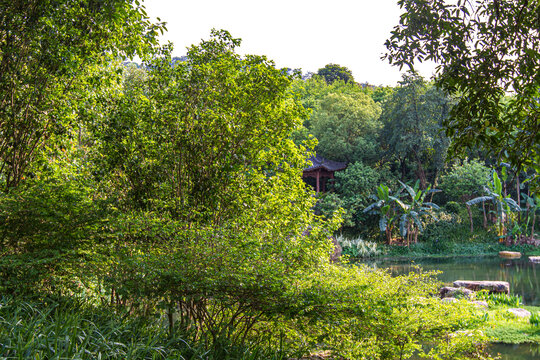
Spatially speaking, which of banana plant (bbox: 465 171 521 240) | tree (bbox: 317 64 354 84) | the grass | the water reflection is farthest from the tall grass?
tree (bbox: 317 64 354 84)

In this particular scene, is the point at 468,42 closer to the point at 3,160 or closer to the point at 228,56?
the point at 228,56

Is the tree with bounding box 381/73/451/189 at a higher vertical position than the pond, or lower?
higher

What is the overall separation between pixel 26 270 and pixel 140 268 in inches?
42.7

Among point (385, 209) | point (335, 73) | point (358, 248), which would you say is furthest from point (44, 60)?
point (335, 73)

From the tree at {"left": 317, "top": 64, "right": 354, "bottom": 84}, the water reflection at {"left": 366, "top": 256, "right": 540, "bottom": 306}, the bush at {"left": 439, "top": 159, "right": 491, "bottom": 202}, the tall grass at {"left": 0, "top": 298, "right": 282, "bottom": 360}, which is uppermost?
the tree at {"left": 317, "top": 64, "right": 354, "bottom": 84}

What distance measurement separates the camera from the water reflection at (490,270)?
12.3 metres

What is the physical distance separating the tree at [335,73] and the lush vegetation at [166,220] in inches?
1685

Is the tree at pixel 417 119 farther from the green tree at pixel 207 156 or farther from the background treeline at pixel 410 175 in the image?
the green tree at pixel 207 156

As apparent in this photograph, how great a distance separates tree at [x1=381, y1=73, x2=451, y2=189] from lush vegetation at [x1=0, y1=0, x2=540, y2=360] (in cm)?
1785

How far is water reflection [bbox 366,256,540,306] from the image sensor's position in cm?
1227

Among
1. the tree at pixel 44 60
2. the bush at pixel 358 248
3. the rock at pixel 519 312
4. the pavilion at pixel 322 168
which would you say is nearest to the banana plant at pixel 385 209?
the bush at pixel 358 248

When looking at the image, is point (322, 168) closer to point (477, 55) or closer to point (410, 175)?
point (410, 175)

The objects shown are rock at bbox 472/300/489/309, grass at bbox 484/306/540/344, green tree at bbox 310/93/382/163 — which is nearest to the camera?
grass at bbox 484/306/540/344

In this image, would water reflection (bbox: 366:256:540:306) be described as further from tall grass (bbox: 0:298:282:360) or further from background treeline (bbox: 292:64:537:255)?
tall grass (bbox: 0:298:282:360)
